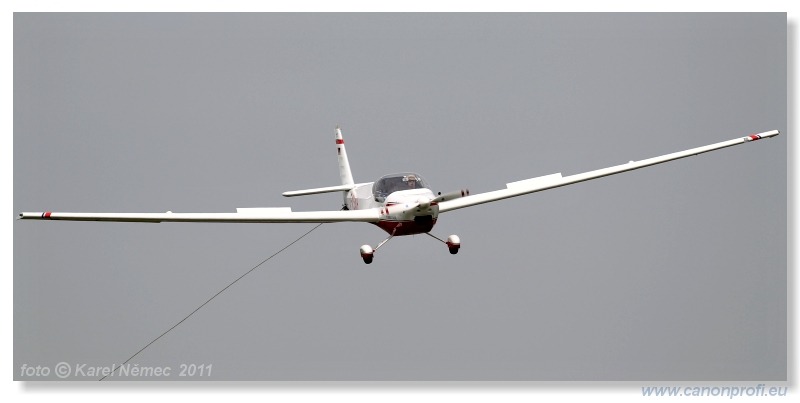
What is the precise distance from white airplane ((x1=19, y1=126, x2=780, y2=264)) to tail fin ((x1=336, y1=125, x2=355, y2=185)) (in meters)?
1.03

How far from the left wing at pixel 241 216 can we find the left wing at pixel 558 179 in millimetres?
1424

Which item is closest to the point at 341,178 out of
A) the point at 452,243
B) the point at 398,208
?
the point at 398,208

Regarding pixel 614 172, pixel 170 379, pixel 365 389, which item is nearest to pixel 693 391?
pixel 614 172

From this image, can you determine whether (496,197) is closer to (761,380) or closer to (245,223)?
(245,223)

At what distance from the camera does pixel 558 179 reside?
16.4m

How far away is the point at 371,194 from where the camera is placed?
16766 mm

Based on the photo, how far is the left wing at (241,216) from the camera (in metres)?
14.0

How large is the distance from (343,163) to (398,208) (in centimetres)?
336

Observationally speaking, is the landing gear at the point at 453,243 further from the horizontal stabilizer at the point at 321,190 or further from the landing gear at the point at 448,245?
the horizontal stabilizer at the point at 321,190

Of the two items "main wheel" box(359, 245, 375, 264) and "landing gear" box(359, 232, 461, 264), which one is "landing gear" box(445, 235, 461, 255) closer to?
"landing gear" box(359, 232, 461, 264)

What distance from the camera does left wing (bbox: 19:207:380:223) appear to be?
14.0 metres

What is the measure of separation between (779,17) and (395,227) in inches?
293

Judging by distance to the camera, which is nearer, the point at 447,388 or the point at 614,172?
the point at 447,388

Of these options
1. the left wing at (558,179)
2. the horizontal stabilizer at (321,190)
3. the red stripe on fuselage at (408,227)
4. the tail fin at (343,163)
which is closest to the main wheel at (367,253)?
the red stripe on fuselage at (408,227)
